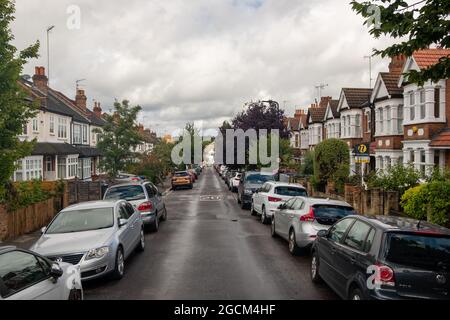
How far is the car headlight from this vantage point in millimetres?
7955

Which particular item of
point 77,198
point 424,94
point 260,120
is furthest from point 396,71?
point 77,198

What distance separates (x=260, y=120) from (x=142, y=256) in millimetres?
32241

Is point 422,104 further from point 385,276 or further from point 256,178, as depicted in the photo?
point 385,276

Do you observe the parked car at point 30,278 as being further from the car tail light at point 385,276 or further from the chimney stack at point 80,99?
the chimney stack at point 80,99

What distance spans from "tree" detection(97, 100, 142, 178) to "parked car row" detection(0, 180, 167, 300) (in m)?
17.0

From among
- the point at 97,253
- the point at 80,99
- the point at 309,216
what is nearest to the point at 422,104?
the point at 309,216

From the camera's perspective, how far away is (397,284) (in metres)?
5.40

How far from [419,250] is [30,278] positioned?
500 cm

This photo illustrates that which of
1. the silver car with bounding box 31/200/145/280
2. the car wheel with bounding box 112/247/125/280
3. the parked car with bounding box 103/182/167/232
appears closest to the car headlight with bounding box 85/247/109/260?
the silver car with bounding box 31/200/145/280

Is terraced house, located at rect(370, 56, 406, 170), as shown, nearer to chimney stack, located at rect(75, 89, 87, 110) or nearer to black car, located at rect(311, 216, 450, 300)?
black car, located at rect(311, 216, 450, 300)

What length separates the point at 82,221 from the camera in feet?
31.2

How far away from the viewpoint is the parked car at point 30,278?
4.84 meters

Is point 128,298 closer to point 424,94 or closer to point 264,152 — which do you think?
point 424,94

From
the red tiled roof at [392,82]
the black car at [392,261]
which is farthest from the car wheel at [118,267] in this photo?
the red tiled roof at [392,82]
